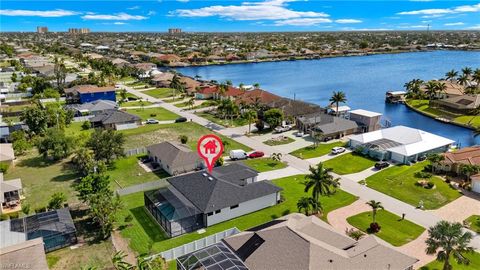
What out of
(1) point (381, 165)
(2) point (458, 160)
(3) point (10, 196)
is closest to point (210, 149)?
(1) point (381, 165)

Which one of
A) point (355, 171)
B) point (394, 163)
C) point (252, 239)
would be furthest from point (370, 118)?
point (252, 239)

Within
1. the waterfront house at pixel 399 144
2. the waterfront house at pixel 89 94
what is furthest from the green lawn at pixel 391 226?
the waterfront house at pixel 89 94

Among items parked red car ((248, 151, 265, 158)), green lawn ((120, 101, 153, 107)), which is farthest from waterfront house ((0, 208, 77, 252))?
green lawn ((120, 101, 153, 107))

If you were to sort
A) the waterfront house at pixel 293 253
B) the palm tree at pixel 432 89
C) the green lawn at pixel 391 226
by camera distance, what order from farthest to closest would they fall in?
the palm tree at pixel 432 89, the green lawn at pixel 391 226, the waterfront house at pixel 293 253

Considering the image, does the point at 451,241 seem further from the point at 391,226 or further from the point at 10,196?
the point at 10,196

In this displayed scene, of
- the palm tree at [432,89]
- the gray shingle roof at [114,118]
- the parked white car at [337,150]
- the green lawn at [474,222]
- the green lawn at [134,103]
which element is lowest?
the green lawn at [474,222]

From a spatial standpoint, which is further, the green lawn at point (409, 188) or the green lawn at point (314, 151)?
the green lawn at point (314, 151)

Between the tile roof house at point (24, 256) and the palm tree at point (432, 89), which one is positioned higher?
the palm tree at point (432, 89)

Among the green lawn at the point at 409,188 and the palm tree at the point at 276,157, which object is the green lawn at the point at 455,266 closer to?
the green lawn at the point at 409,188
